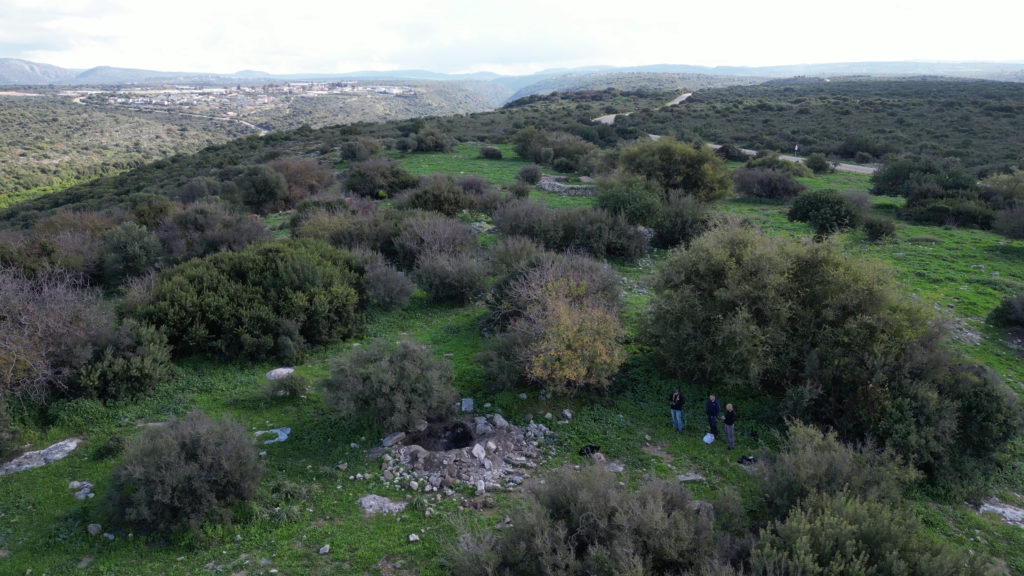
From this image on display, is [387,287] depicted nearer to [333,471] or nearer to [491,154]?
[333,471]

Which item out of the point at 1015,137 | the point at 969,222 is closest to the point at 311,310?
the point at 969,222

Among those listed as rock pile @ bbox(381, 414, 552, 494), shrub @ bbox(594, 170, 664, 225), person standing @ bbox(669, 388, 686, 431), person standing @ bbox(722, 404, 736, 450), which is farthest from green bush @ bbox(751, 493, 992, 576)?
shrub @ bbox(594, 170, 664, 225)

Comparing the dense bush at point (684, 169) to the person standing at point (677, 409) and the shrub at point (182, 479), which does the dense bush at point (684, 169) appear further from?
the shrub at point (182, 479)

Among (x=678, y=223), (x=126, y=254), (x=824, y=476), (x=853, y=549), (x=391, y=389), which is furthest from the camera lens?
(x=678, y=223)

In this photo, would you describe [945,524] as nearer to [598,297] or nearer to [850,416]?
[850,416]

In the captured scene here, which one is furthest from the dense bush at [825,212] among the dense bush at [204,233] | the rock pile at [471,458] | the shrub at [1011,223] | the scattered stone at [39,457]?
the scattered stone at [39,457]

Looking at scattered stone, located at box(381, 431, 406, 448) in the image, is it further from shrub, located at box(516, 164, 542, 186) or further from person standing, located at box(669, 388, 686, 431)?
shrub, located at box(516, 164, 542, 186)

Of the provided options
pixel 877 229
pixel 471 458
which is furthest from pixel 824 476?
pixel 877 229
